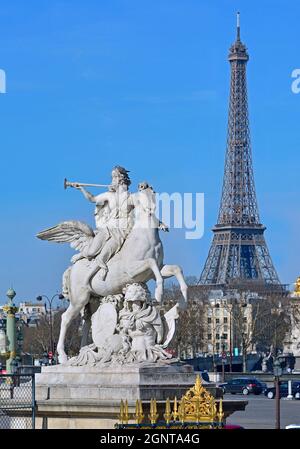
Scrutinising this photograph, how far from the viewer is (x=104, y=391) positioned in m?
22.5

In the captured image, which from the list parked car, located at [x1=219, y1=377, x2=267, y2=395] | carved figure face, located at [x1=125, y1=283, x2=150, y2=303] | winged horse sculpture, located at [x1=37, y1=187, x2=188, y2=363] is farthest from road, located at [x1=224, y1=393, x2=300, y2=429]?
carved figure face, located at [x1=125, y1=283, x2=150, y2=303]

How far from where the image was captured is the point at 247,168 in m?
177

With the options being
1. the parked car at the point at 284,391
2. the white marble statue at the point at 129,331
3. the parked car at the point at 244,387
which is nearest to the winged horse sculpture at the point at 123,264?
the white marble statue at the point at 129,331

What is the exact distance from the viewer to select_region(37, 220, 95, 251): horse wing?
24.4m

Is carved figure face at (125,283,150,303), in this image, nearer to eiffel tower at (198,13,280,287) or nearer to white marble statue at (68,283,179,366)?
white marble statue at (68,283,179,366)

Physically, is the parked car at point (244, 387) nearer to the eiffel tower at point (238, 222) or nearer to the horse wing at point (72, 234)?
the horse wing at point (72, 234)

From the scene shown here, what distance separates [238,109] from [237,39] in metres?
18.5

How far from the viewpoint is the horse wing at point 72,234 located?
2438cm

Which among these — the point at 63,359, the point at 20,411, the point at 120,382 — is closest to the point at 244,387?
the point at 63,359

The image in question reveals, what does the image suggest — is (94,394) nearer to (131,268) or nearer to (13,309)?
(131,268)

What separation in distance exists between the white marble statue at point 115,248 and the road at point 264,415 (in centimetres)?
1287

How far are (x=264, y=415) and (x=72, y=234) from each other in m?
23.2

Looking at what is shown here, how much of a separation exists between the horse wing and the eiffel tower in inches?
5923

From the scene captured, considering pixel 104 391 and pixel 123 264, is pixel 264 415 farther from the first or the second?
pixel 104 391
